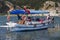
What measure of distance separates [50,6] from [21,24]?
96.3 m

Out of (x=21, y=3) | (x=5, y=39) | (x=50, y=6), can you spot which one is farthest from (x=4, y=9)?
(x=5, y=39)

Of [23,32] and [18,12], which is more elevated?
[18,12]

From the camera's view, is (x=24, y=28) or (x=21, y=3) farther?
(x=21, y=3)

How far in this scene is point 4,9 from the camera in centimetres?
16288

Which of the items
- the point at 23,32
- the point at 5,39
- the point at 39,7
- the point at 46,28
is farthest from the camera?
the point at 39,7

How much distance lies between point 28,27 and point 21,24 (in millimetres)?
1846

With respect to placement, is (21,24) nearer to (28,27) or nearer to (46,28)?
(28,27)

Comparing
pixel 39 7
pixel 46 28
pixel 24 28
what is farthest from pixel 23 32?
pixel 39 7

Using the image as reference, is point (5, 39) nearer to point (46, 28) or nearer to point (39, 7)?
point (46, 28)

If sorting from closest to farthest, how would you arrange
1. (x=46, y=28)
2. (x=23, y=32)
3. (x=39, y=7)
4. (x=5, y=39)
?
(x=5, y=39), (x=23, y=32), (x=46, y=28), (x=39, y=7)

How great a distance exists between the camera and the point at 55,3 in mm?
160375

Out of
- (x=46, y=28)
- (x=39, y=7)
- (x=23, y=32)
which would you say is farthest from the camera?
(x=39, y=7)

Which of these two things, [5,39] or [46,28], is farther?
[46,28]

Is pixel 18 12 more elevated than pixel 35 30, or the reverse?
pixel 18 12
